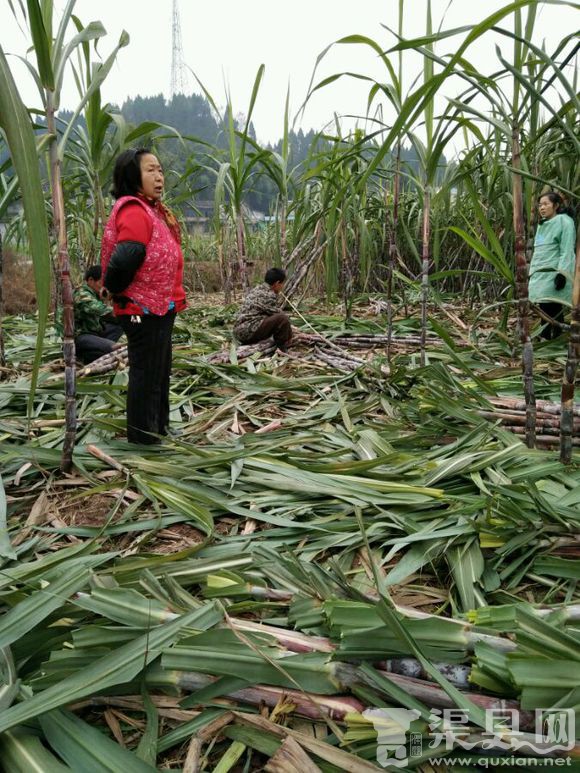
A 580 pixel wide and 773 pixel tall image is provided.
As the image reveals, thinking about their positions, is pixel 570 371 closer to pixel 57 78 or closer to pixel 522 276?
pixel 522 276

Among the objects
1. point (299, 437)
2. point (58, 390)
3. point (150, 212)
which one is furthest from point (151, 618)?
point (58, 390)

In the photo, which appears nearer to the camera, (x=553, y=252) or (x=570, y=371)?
(x=570, y=371)

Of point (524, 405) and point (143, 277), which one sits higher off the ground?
point (143, 277)

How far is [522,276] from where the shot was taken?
1.66 m

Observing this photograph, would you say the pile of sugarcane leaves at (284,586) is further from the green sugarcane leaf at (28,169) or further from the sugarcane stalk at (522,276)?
the green sugarcane leaf at (28,169)

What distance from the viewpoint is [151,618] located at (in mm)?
1066

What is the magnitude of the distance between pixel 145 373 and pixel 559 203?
273 cm

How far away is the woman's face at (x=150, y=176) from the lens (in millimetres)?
1986

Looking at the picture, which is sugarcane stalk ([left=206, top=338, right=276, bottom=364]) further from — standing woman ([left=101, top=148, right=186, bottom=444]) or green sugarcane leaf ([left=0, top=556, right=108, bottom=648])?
green sugarcane leaf ([left=0, top=556, right=108, bottom=648])

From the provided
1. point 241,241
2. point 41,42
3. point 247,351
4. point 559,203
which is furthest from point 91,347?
point 559,203

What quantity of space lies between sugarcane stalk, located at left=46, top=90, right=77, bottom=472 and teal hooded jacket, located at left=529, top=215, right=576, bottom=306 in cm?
243

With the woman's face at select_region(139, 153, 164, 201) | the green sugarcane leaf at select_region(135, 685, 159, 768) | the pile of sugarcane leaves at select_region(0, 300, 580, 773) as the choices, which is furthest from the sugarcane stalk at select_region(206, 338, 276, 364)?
the green sugarcane leaf at select_region(135, 685, 159, 768)

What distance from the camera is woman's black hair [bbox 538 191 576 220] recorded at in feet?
10.4

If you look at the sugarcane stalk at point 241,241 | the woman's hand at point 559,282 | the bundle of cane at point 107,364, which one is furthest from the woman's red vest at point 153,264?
the woman's hand at point 559,282
